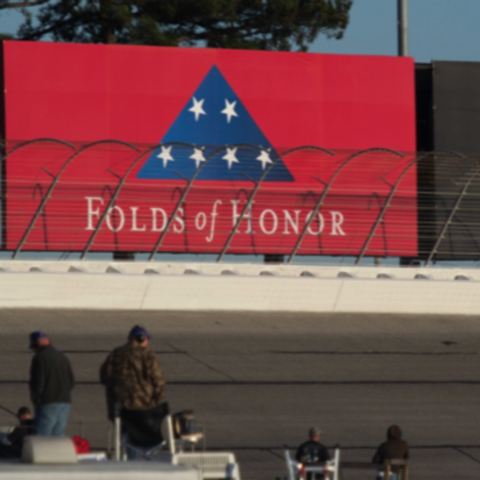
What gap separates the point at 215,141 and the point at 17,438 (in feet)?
58.2

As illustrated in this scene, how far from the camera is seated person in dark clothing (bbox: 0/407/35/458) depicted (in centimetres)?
1045

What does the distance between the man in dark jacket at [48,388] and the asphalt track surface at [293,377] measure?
6.28 feet

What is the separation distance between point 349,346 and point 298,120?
29.8 feet

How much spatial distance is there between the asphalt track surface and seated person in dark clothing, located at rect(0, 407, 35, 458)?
1826 mm

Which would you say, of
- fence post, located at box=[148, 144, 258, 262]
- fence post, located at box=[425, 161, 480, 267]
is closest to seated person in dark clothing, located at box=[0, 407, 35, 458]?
fence post, located at box=[148, 144, 258, 262]

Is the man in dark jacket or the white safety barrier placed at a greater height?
the white safety barrier

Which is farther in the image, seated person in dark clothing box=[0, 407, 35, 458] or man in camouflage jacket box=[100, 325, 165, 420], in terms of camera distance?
man in camouflage jacket box=[100, 325, 165, 420]

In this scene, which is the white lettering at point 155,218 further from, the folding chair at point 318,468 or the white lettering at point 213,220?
the folding chair at point 318,468

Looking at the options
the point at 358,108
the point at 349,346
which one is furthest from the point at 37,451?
the point at 358,108

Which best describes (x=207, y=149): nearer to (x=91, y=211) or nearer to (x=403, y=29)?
(x=91, y=211)

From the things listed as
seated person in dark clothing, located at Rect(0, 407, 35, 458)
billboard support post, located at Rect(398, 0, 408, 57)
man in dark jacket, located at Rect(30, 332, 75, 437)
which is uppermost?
billboard support post, located at Rect(398, 0, 408, 57)

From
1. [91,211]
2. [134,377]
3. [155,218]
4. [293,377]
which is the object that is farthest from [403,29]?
[134,377]

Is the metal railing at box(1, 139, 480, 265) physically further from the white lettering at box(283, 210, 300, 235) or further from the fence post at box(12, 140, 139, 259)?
the fence post at box(12, 140, 139, 259)

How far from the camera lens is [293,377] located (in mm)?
17984
